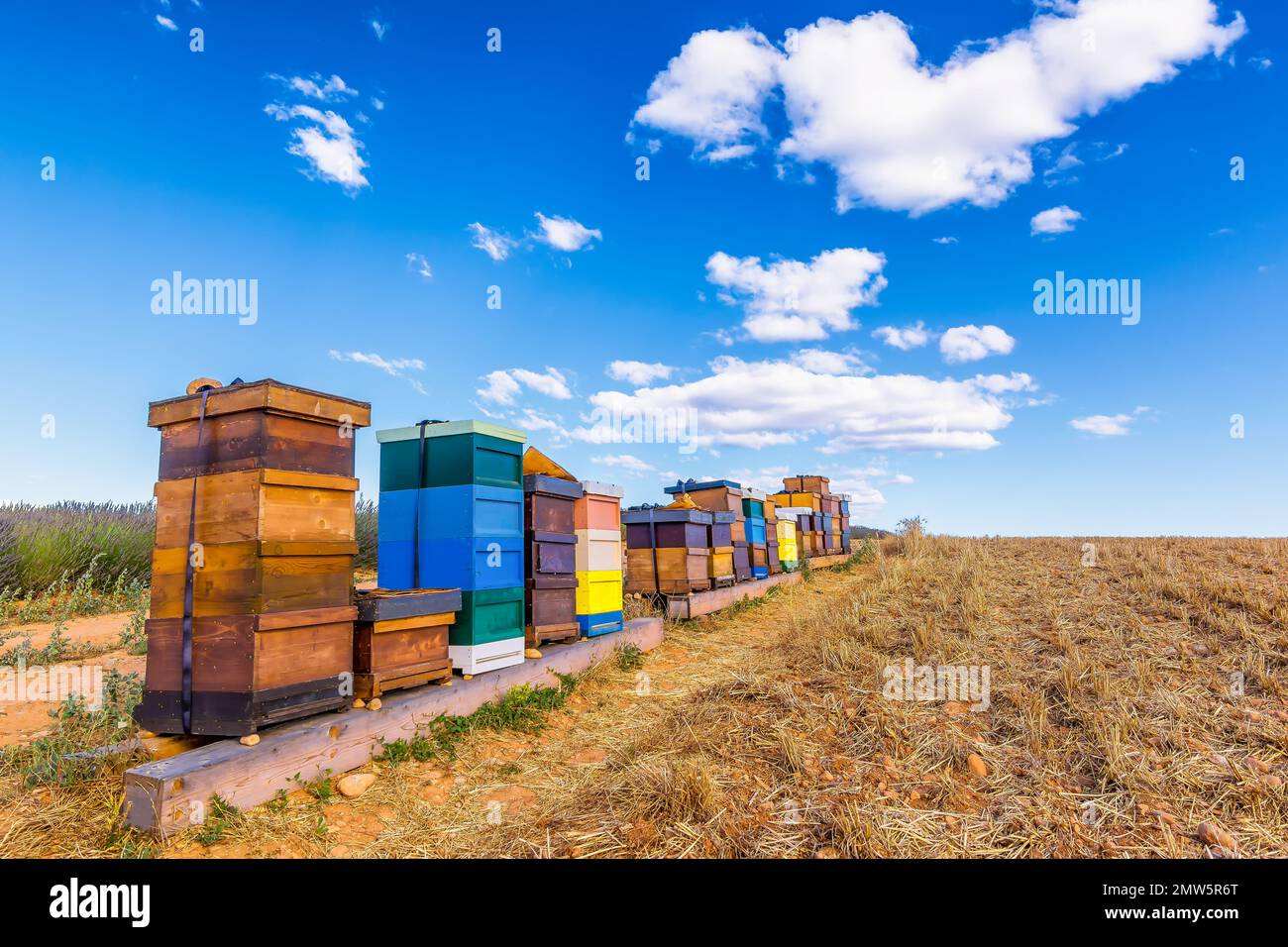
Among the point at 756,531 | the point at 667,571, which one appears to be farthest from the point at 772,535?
the point at 667,571

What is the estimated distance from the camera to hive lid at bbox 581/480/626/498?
9.27 meters

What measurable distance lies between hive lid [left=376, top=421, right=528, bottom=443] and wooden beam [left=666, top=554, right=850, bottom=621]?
647 cm

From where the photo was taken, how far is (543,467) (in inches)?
358

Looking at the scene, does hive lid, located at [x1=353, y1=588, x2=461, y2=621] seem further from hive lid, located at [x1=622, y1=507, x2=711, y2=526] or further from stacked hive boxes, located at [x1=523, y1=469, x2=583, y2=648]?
hive lid, located at [x1=622, y1=507, x2=711, y2=526]

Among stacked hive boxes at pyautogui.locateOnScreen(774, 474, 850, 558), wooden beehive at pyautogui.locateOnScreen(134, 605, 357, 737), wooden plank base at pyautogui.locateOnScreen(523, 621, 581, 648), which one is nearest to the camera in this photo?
wooden beehive at pyautogui.locateOnScreen(134, 605, 357, 737)

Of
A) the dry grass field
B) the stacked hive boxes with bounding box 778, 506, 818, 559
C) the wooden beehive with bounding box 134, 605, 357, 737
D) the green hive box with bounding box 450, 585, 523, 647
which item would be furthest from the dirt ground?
the stacked hive boxes with bounding box 778, 506, 818, 559

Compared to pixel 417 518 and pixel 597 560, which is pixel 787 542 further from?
pixel 417 518

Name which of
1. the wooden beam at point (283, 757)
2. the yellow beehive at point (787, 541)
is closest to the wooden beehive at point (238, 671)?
the wooden beam at point (283, 757)

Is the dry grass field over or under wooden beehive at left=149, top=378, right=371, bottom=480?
under

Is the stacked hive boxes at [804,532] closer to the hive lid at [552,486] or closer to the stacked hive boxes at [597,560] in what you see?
the stacked hive boxes at [597,560]

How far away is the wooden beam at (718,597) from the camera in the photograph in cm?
1276
